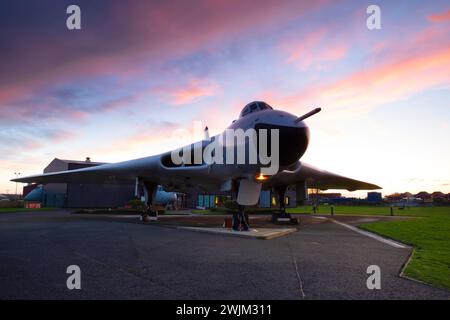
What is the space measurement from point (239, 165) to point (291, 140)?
2.74 m

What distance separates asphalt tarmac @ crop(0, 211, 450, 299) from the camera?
4.62 m

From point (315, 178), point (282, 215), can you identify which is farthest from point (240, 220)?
point (315, 178)

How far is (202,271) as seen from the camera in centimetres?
602

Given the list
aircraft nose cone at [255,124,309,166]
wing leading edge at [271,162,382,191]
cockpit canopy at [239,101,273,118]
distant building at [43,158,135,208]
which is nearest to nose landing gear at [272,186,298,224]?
wing leading edge at [271,162,382,191]

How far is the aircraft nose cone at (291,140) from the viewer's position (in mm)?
10430

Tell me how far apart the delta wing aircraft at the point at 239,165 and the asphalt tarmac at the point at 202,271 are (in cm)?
335

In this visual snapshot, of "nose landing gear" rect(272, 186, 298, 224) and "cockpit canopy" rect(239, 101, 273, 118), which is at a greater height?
"cockpit canopy" rect(239, 101, 273, 118)

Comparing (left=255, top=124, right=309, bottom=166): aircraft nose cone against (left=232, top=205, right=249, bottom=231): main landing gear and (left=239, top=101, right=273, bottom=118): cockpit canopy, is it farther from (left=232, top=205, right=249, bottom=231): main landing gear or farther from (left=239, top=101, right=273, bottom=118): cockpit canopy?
(left=232, top=205, right=249, bottom=231): main landing gear

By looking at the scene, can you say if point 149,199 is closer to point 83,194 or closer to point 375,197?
point 83,194

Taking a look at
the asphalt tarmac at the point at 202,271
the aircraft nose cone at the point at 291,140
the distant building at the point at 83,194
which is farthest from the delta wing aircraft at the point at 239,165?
the distant building at the point at 83,194

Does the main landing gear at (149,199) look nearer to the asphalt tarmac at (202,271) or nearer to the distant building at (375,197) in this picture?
the asphalt tarmac at (202,271)

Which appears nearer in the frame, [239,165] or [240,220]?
[239,165]
